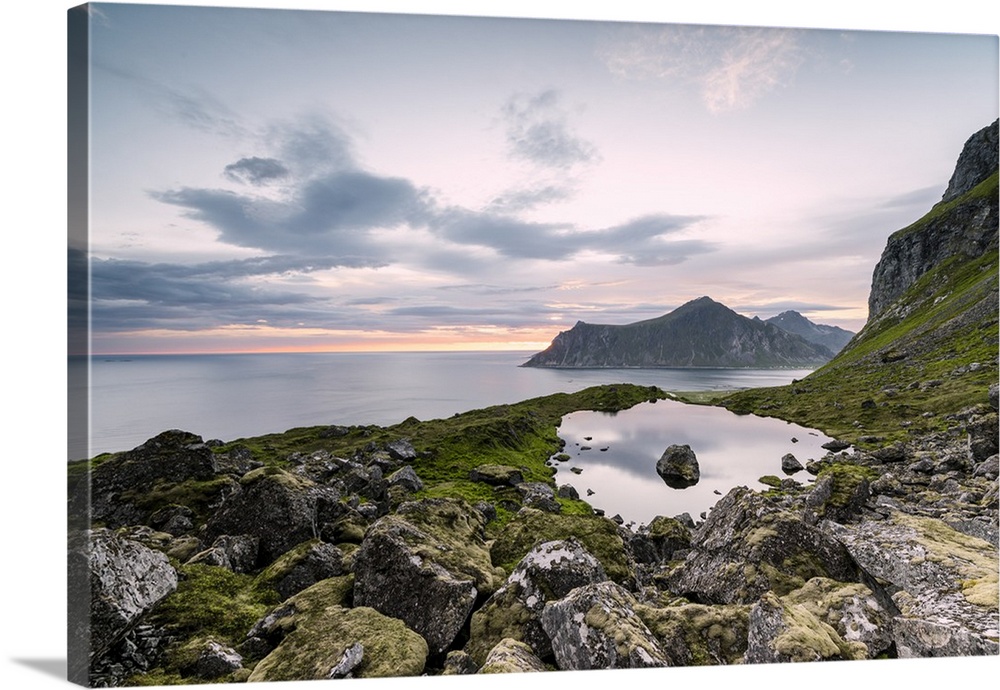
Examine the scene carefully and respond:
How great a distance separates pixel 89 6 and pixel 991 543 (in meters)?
16.5

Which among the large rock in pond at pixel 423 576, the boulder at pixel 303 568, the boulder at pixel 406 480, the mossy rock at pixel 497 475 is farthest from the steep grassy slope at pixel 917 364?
the boulder at pixel 303 568

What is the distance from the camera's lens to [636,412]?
10.2 m

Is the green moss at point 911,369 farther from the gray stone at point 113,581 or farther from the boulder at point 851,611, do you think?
the gray stone at point 113,581

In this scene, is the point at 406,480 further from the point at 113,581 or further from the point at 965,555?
the point at 965,555

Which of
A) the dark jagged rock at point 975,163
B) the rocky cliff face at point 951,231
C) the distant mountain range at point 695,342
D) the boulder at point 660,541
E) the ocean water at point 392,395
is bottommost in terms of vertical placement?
the boulder at point 660,541

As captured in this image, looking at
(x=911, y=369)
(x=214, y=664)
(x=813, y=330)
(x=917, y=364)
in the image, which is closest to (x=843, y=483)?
(x=911, y=369)

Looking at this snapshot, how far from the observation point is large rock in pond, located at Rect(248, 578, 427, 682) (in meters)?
5.12

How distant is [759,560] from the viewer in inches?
255

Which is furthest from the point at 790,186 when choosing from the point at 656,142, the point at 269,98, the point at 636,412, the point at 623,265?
the point at 269,98

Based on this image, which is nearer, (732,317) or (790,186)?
(790,186)

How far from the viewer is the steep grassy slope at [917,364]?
26.7 feet

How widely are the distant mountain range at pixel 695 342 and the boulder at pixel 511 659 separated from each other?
17.6 ft

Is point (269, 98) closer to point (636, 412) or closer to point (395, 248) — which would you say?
point (395, 248)

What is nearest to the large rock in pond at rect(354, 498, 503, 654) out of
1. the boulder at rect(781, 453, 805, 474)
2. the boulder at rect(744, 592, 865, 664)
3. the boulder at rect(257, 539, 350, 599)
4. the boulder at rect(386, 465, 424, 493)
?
the boulder at rect(257, 539, 350, 599)
